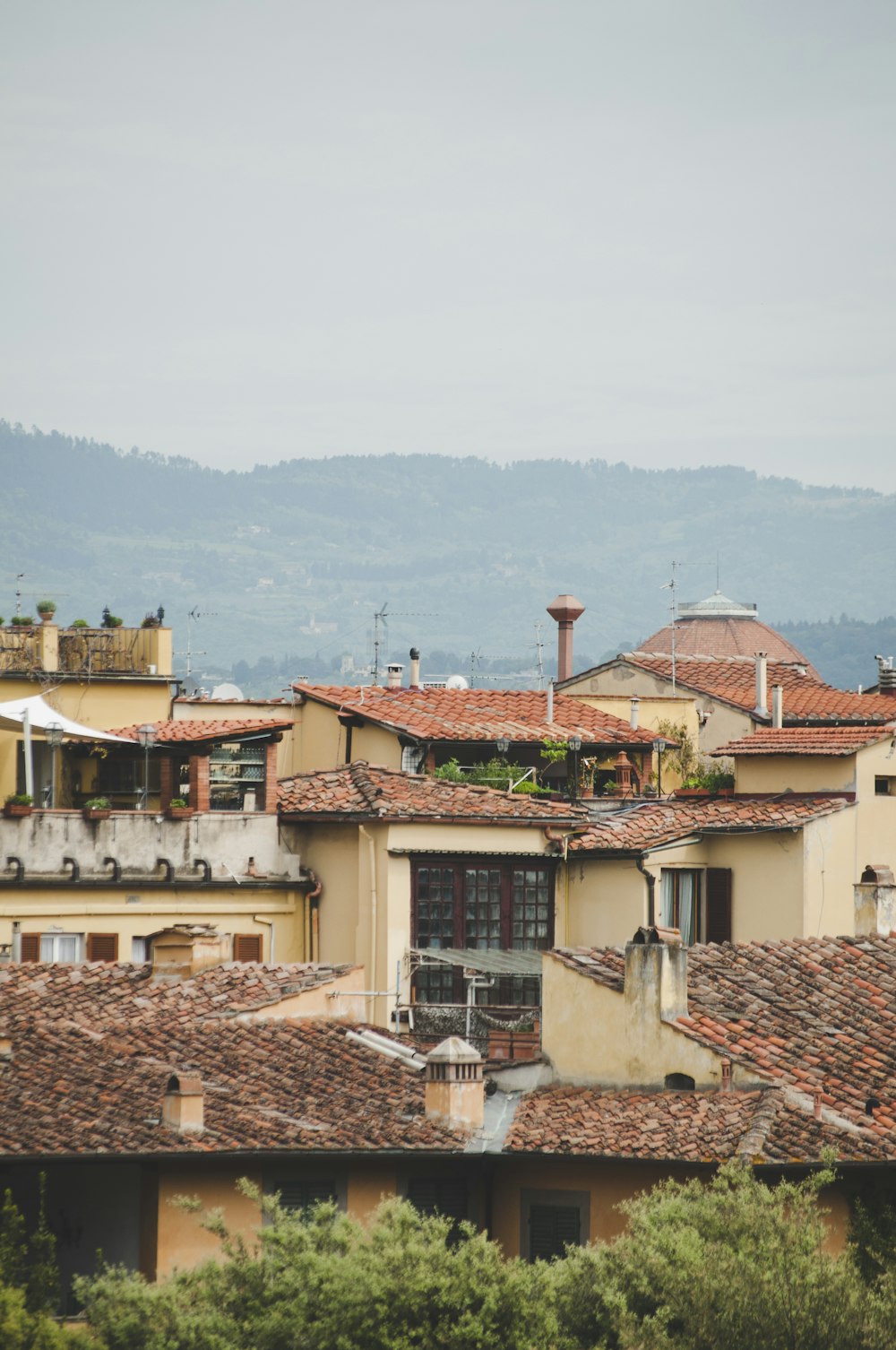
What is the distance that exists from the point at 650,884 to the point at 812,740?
419cm

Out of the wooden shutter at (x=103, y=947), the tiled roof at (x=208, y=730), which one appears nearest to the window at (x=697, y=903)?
the tiled roof at (x=208, y=730)

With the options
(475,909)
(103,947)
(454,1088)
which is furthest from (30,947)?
(454,1088)

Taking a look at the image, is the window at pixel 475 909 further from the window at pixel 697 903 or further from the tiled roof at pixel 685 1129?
the tiled roof at pixel 685 1129

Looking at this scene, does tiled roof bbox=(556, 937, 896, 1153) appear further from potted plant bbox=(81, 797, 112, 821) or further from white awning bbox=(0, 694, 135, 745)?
white awning bbox=(0, 694, 135, 745)

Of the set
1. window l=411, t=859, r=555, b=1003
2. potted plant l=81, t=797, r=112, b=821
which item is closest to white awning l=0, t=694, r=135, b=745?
potted plant l=81, t=797, r=112, b=821

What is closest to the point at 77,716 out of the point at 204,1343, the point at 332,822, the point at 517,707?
the point at 517,707

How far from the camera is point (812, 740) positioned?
40.7 m

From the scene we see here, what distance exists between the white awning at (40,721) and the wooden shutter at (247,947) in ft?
15.2

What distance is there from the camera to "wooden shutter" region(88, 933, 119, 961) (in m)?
37.1

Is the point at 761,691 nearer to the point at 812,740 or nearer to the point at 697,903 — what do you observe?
the point at 812,740

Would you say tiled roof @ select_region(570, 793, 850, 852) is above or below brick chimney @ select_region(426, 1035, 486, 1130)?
above

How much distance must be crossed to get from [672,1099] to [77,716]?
25.2m

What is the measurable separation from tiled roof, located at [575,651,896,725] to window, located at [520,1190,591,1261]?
877 inches

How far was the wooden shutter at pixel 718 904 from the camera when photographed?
3872cm
